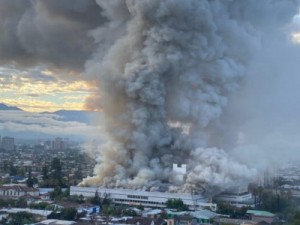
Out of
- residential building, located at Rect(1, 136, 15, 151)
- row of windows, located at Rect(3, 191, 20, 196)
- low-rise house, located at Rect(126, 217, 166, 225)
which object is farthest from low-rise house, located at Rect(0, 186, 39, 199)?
residential building, located at Rect(1, 136, 15, 151)

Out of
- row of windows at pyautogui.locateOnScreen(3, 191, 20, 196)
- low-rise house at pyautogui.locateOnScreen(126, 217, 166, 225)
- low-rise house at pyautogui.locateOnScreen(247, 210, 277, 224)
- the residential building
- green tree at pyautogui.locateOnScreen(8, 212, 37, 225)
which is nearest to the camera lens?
low-rise house at pyautogui.locateOnScreen(126, 217, 166, 225)

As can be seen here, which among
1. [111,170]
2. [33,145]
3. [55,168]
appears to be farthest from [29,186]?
[33,145]

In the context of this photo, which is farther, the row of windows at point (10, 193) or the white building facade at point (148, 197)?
the row of windows at point (10, 193)

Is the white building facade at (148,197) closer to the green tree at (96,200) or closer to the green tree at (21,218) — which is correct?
the green tree at (96,200)

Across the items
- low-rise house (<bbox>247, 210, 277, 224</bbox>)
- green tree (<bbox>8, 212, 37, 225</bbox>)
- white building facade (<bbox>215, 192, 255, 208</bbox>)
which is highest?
white building facade (<bbox>215, 192, 255, 208</bbox>)

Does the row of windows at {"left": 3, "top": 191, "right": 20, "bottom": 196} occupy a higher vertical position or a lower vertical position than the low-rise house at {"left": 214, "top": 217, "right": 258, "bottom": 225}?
higher

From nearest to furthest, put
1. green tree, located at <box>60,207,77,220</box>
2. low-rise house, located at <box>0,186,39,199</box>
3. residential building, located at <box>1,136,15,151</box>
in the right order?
green tree, located at <box>60,207,77,220</box> < low-rise house, located at <box>0,186,39,199</box> < residential building, located at <box>1,136,15,151</box>

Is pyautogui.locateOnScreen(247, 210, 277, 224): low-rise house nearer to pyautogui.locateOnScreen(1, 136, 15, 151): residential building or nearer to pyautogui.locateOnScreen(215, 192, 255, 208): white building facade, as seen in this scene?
pyautogui.locateOnScreen(215, 192, 255, 208): white building facade

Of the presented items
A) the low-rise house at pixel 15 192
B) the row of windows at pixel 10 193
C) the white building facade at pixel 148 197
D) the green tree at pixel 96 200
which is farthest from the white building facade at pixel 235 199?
the row of windows at pixel 10 193

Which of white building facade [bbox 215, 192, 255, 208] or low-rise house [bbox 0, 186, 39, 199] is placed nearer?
white building facade [bbox 215, 192, 255, 208]
